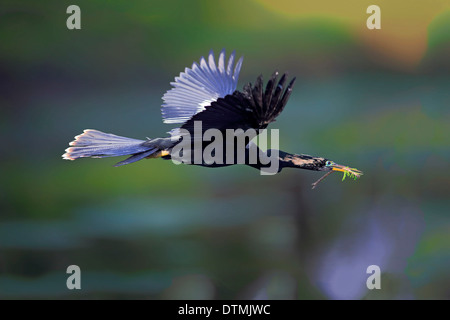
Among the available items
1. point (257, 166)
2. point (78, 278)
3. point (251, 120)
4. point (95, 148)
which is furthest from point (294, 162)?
point (78, 278)

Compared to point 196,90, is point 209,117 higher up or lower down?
lower down

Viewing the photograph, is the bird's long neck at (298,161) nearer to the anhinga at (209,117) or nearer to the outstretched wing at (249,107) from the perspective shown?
the anhinga at (209,117)

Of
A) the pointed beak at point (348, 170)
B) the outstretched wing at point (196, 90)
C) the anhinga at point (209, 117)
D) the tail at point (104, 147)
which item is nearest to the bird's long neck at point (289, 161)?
the anhinga at point (209, 117)

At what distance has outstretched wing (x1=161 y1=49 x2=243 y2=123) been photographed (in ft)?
10.8

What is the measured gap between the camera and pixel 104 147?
129 inches

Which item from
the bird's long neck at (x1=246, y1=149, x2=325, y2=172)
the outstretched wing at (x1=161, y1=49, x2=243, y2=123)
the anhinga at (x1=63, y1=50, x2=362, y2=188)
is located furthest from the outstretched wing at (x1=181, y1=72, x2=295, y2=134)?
the bird's long neck at (x1=246, y1=149, x2=325, y2=172)

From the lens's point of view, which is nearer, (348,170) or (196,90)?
(196,90)

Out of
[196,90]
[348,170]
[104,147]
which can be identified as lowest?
[348,170]

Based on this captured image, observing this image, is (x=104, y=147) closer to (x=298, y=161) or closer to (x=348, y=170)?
(x=298, y=161)

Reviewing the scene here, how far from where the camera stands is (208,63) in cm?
328

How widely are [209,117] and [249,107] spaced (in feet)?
0.78

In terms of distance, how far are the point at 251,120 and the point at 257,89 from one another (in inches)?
8.1

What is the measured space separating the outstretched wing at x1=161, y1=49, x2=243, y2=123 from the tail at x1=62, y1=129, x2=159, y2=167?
0.24 metres

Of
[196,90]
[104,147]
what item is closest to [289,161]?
[196,90]
